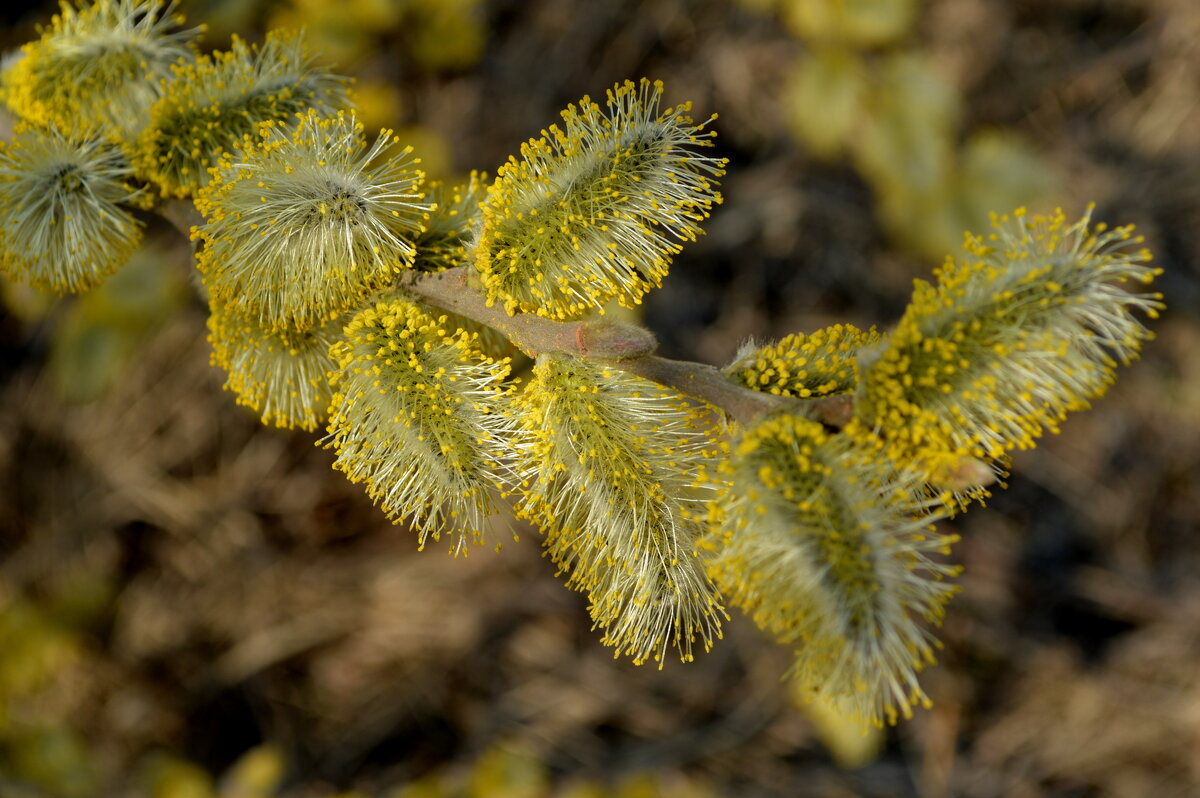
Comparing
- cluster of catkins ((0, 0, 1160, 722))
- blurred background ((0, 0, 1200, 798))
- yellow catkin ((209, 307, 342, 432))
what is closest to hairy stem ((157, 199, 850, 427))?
cluster of catkins ((0, 0, 1160, 722))

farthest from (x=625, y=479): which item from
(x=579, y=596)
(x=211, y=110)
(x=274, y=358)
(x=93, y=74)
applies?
(x=579, y=596)

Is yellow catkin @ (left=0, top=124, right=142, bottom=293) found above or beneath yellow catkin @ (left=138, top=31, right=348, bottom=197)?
beneath

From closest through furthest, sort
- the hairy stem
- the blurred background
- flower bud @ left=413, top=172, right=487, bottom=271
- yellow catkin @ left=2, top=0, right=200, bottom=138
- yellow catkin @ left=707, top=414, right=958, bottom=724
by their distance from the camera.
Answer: yellow catkin @ left=707, top=414, right=958, bottom=724, the hairy stem, flower bud @ left=413, top=172, right=487, bottom=271, yellow catkin @ left=2, top=0, right=200, bottom=138, the blurred background

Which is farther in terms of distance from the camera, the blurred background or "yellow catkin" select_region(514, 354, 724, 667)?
the blurred background

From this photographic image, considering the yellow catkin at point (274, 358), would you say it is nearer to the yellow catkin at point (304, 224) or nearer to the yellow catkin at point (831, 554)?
the yellow catkin at point (304, 224)

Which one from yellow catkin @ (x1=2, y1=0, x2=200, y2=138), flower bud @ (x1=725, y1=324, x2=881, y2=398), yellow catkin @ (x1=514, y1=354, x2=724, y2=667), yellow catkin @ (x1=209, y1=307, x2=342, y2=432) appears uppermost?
flower bud @ (x1=725, y1=324, x2=881, y2=398)

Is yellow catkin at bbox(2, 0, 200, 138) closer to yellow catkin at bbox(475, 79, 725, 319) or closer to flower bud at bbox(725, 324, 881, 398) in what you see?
yellow catkin at bbox(475, 79, 725, 319)
